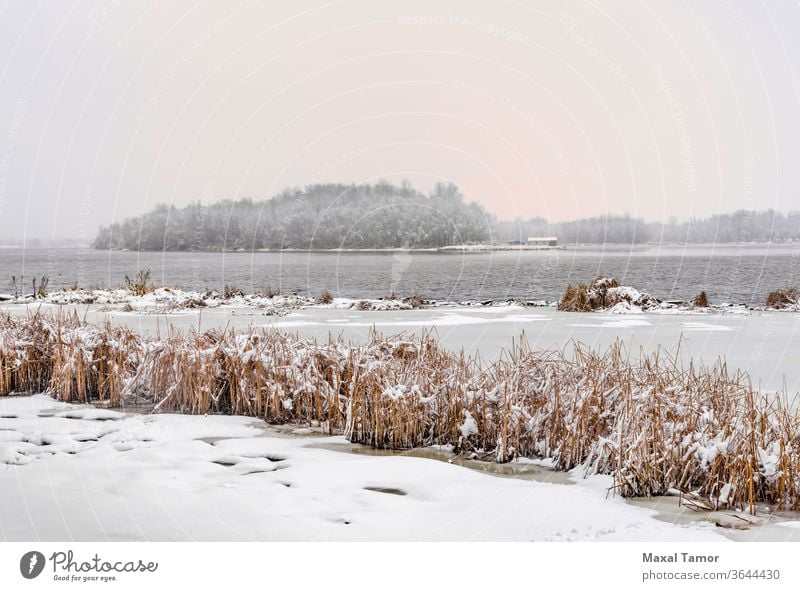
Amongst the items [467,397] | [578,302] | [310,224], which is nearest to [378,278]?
[310,224]

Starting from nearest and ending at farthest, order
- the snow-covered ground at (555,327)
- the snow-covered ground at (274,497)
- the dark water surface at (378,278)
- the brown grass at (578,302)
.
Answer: the snow-covered ground at (274,497) < the snow-covered ground at (555,327) < the brown grass at (578,302) < the dark water surface at (378,278)

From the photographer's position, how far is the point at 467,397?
6.25 m

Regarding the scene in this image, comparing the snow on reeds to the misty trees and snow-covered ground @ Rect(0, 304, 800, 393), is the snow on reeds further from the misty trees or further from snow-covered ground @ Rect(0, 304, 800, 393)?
the misty trees

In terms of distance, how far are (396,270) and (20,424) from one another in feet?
124

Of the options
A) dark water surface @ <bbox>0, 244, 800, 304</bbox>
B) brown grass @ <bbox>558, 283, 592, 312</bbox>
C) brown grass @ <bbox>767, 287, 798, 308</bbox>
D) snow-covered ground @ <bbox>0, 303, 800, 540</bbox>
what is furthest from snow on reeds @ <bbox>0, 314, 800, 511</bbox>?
dark water surface @ <bbox>0, 244, 800, 304</bbox>

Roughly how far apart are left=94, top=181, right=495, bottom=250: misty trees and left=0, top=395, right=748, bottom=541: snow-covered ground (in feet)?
72.6

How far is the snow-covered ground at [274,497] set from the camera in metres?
4.50

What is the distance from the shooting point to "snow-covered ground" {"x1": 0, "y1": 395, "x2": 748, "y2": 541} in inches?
177

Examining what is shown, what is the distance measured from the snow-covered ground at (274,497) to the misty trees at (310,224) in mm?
22142

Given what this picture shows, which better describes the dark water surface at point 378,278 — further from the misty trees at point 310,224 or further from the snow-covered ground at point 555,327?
the snow-covered ground at point 555,327

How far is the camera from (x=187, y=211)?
39.8 meters

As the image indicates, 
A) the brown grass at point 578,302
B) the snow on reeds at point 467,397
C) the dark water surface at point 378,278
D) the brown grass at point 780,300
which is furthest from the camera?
the dark water surface at point 378,278

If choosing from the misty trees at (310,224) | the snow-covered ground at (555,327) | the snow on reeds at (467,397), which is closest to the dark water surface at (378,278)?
the misty trees at (310,224)
